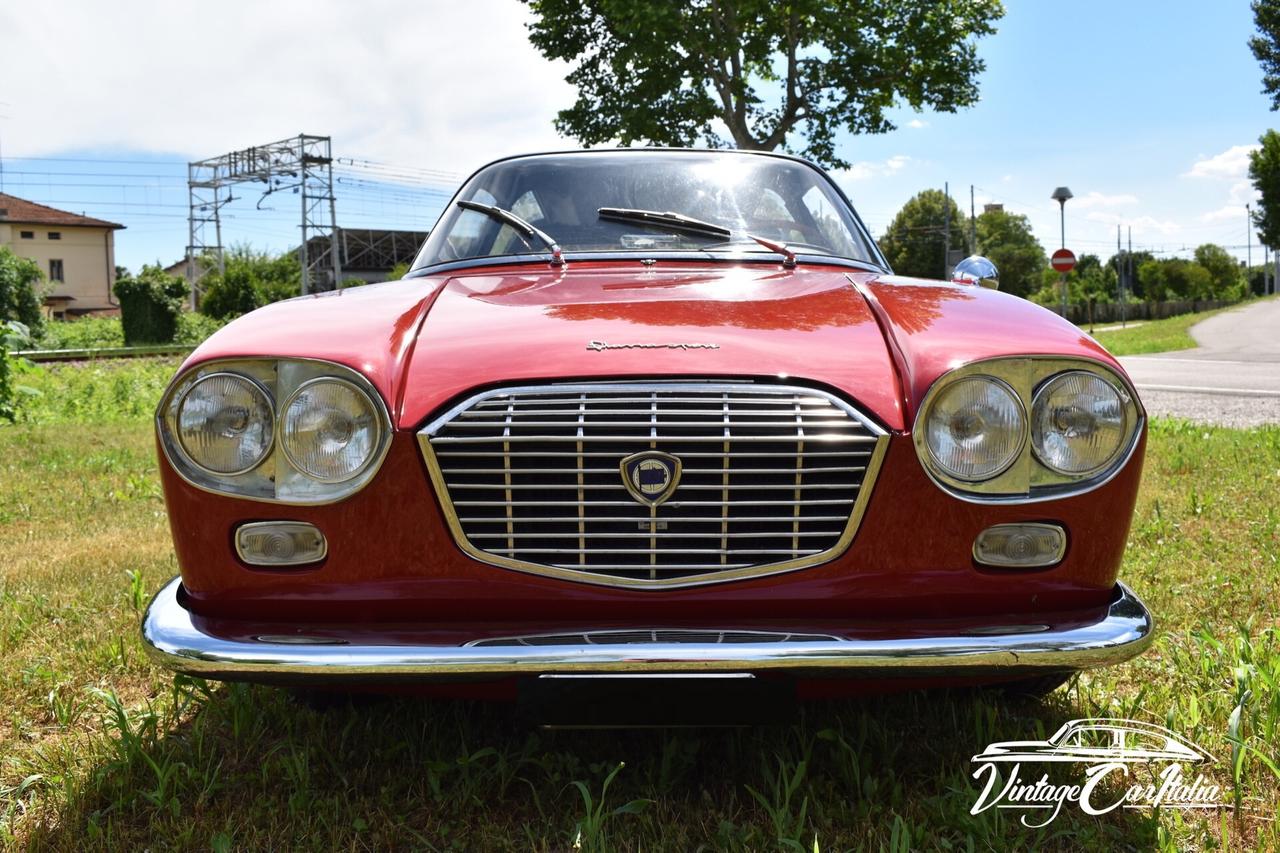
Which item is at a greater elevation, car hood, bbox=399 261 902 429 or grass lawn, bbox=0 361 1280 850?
car hood, bbox=399 261 902 429

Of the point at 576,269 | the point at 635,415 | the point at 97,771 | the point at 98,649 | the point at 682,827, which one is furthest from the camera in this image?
the point at 98,649

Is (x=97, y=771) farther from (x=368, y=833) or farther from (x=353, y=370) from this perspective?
(x=353, y=370)

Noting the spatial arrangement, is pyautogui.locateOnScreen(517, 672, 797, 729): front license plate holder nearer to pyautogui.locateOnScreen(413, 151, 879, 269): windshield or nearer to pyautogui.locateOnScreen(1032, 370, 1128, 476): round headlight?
pyautogui.locateOnScreen(1032, 370, 1128, 476): round headlight

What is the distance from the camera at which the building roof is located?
5100cm

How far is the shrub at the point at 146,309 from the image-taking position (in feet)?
91.0

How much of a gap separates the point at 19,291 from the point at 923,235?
1975 inches

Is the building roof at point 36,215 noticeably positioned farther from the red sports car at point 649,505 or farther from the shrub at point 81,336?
the red sports car at point 649,505

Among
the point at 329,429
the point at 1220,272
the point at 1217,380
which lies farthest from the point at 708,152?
the point at 1220,272

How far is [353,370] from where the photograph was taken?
177 centimetres

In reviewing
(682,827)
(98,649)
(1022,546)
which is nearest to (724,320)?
(1022,546)

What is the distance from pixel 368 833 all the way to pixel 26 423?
844cm

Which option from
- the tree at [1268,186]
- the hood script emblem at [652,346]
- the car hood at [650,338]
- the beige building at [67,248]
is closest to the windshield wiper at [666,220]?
the car hood at [650,338]

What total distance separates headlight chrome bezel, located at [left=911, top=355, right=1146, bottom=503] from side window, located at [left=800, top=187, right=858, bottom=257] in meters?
1.18

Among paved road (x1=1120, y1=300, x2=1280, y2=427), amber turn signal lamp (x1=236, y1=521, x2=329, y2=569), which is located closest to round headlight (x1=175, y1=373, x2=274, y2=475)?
amber turn signal lamp (x1=236, y1=521, x2=329, y2=569)
